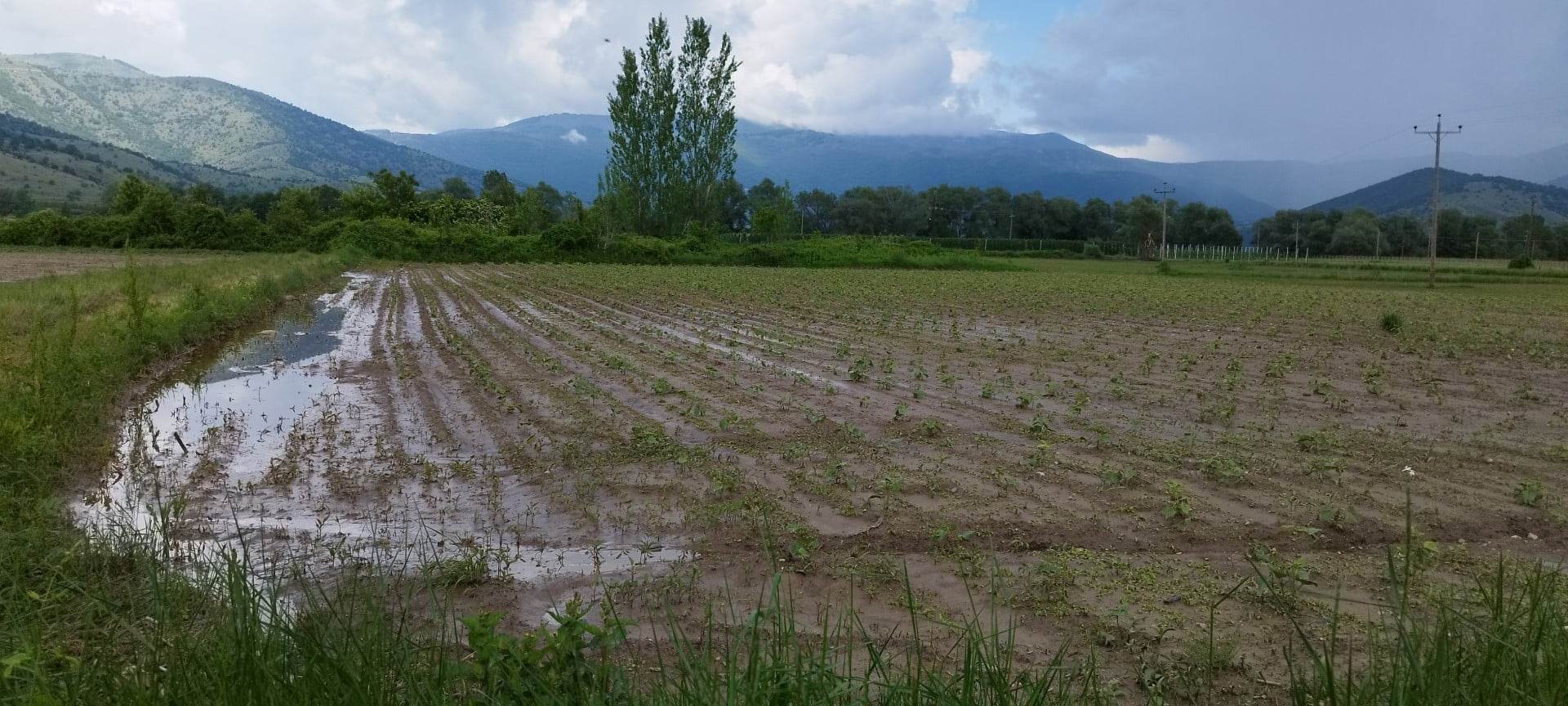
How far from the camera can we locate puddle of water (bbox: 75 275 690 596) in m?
4.62

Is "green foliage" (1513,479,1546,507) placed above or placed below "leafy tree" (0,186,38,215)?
below

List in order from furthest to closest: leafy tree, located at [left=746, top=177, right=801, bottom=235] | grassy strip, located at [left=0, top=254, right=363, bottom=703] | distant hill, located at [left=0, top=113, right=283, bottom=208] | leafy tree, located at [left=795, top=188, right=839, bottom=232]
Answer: leafy tree, located at [left=795, top=188, right=839, bottom=232]
distant hill, located at [left=0, top=113, right=283, bottom=208]
leafy tree, located at [left=746, top=177, right=801, bottom=235]
grassy strip, located at [left=0, top=254, right=363, bottom=703]

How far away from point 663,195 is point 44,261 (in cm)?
2843

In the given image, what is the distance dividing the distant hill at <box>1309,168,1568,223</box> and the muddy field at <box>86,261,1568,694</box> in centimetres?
15343

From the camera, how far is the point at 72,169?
116 meters

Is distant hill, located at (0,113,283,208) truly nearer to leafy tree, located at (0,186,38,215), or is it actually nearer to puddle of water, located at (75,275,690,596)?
leafy tree, located at (0,186,38,215)

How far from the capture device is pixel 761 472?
245 inches

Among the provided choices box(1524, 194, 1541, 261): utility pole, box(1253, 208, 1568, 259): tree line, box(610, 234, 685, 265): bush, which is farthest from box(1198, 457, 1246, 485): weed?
box(1524, 194, 1541, 261): utility pole

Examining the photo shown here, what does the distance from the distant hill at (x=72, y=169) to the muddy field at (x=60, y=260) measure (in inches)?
1584

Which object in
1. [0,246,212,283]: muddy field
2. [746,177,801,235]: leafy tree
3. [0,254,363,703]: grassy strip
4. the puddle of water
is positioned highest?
[746,177,801,235]: leafy tree

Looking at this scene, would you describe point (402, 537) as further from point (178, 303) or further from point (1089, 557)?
point (178, 303)

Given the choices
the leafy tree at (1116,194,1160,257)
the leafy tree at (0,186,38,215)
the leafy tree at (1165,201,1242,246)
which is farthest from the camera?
the leafy tree at (1165,201,1242,246)

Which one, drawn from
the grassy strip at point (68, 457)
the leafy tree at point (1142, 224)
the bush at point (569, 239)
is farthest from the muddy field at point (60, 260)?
the leafy tree at point (1142, 224)

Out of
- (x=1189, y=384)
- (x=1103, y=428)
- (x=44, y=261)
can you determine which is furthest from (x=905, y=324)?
(x=44, y=261)
